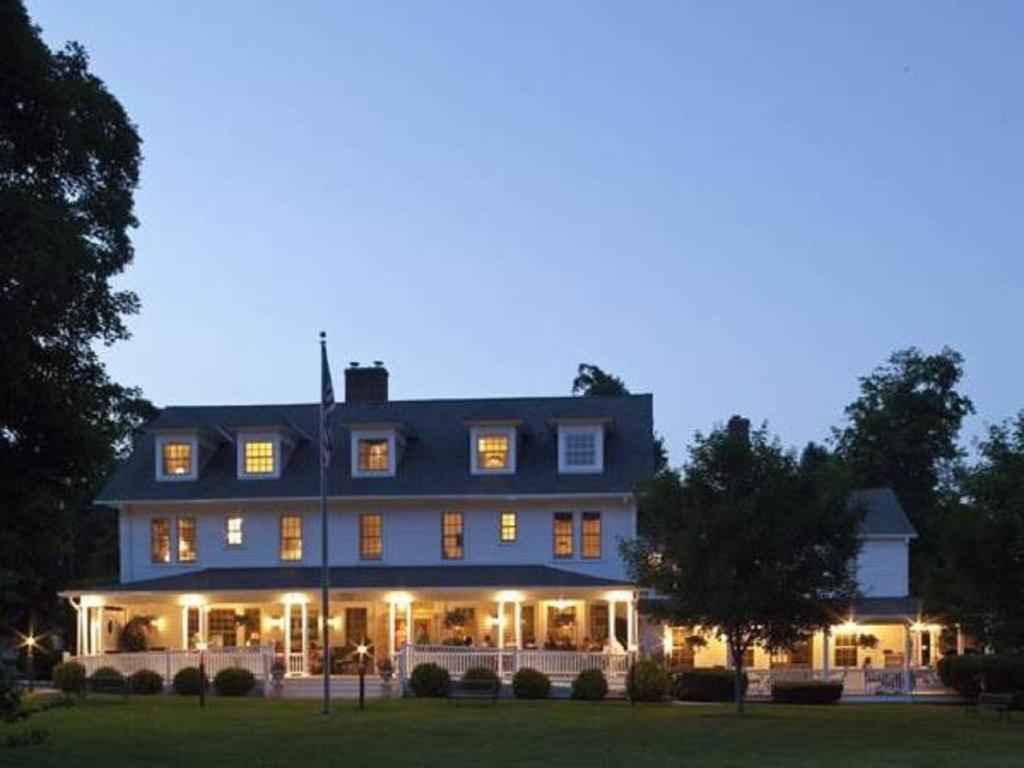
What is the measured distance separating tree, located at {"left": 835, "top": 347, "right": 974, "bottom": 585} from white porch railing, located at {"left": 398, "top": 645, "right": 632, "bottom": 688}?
31.8m

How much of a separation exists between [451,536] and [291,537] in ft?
16.6

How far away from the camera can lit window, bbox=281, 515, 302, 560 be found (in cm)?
5038

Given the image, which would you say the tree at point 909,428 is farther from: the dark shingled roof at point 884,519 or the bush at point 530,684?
the bush at point 530,684

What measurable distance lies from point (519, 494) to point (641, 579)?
10302 millimetres

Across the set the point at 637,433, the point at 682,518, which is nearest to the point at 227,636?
the point at 637,433

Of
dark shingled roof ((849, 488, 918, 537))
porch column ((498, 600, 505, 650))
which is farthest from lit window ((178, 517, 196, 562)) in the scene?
dark shingled roof ((849, 488, 918, 537))

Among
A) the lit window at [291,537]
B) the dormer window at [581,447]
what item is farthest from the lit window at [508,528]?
the lit window at [291,537]

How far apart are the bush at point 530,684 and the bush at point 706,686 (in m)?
4.03

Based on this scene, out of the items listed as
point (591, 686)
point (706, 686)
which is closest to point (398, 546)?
point (591, 686)

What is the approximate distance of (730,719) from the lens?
36.2m

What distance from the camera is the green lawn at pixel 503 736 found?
25.1m

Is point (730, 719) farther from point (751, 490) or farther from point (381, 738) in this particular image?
point (381, 738)

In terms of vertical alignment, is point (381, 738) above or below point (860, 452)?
below

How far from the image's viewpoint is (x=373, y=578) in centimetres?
4800
